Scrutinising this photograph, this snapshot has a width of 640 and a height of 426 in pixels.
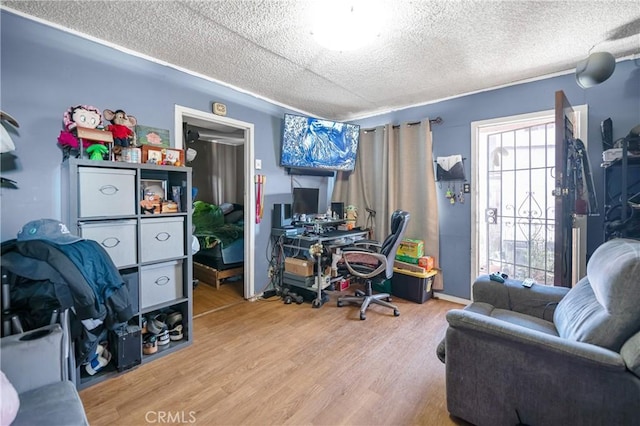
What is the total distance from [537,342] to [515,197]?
2.40m

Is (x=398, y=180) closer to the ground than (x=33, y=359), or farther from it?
farther from it

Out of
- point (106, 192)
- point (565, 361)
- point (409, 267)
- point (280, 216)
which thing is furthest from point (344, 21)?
point (409, 267)

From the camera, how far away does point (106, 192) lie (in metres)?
1.89

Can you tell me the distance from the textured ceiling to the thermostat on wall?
0.25m

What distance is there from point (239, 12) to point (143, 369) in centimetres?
253

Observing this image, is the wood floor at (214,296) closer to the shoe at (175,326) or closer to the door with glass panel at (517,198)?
the shoe at (175,326)

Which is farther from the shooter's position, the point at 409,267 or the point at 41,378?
the point at 409,267

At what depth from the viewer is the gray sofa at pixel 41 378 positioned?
3.38ft

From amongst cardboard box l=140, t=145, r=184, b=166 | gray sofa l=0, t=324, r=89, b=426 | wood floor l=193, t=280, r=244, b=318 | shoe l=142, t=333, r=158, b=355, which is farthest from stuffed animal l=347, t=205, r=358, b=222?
gray sofa l=0, t=324, r=89, b=426

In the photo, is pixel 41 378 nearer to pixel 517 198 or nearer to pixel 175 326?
pixel 175 326

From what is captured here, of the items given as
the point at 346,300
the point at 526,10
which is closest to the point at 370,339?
the point at 346,300

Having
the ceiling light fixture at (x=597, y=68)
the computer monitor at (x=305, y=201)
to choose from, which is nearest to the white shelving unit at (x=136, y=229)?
the computer monitor at (x=305, y=201)

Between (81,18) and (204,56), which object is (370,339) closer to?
(204,56)

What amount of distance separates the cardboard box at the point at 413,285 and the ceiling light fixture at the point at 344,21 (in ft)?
8.31
